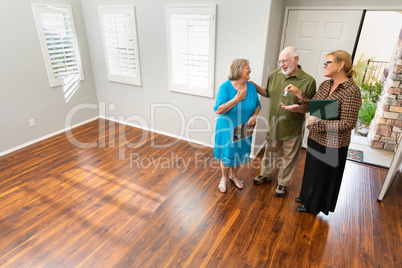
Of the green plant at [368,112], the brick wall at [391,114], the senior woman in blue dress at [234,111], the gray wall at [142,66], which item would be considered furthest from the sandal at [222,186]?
the green plant at [368,112]

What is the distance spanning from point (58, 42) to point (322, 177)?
4.09m

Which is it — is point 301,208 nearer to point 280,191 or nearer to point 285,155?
point 280,191

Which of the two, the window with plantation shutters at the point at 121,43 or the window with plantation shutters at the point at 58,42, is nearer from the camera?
the window with plantation shutters at the point at 58,42

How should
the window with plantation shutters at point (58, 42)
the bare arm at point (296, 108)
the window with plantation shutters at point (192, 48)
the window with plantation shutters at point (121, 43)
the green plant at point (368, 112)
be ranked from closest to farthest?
the bare arm at point (296, 108)
the window with plantation shutters at point (192, 48)
the window with plantation shutters at point (58, 42)
the window with plantation shutters at point (121, 43)
the green plant at point (368, 112)

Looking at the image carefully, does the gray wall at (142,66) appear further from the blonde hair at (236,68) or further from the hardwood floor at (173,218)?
the blonde hair at (236,68)

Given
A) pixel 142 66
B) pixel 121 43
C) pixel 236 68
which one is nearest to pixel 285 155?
pixel 236 68

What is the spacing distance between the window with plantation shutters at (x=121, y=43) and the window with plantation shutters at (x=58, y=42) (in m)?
0.51

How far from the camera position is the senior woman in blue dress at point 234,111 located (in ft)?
7.09

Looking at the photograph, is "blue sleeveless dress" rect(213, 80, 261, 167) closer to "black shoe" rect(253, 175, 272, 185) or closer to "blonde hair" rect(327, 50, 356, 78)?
"black shoe" rect(253, 175, 272, 185)

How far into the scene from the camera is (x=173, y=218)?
234 centimetres

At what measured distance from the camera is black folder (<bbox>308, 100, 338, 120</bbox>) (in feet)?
6.15

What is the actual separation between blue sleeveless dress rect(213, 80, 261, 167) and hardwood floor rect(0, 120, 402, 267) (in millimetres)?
476

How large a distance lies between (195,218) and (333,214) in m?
1.37

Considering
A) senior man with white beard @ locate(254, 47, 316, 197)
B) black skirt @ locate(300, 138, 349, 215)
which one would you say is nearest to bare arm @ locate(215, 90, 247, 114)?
senior man with white beard @ locate(254, 47, 316, 197)
